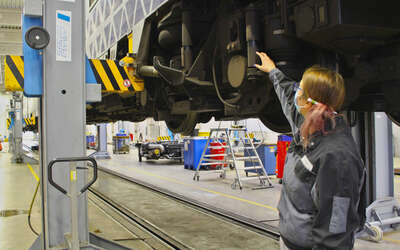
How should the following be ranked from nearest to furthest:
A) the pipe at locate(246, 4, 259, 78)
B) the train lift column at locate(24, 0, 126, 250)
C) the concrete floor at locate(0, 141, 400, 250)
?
the train lift column at locate(24, 0, 126, 250) → the pipe at locate(246, 4, 259, 78) → the concrete floor at locate(0, 141, 400, 250)

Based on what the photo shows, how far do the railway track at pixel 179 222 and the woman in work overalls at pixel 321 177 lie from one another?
8.35ft

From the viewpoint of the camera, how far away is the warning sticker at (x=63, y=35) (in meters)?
2.24

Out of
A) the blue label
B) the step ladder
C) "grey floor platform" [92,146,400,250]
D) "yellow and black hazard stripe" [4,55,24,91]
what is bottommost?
"grey floor platform" [92,146,400,250]

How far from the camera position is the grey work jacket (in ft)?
4.25

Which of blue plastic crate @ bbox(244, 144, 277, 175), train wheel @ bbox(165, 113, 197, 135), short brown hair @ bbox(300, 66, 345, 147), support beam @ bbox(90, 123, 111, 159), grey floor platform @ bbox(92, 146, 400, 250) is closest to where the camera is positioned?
short brown hair @ bbox(300, 66, 345, 147)

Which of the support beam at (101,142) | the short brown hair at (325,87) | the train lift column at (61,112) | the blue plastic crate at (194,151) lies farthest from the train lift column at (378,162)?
the support beam at (101,142)

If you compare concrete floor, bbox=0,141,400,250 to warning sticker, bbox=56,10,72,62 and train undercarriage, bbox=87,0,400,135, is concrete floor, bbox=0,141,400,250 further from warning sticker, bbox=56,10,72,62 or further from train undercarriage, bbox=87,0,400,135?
warning sticker, bbox=56,10,72,62

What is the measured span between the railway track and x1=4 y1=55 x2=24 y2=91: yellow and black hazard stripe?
2207 millimetres

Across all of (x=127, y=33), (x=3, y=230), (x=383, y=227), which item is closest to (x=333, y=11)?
(x=127, y=33)

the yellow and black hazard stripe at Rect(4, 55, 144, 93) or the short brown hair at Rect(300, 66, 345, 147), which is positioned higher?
the yellow and black hazard stripe at Rect(4, 55, 144, 93)

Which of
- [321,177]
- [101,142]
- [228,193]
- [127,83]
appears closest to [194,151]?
[228,193]

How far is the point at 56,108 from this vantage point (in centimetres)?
222

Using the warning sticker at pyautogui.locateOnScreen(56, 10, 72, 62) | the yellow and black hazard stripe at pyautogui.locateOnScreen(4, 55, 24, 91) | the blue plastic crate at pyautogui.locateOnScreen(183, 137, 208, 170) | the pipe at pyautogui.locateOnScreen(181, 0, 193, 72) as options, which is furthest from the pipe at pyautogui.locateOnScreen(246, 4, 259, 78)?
the blue plastic crate at pyautogui.locateOnScreen(183, 137, 208, 170)

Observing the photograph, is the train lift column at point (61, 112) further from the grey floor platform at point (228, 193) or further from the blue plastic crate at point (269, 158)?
the blue plastic crate at point (269, 158)
